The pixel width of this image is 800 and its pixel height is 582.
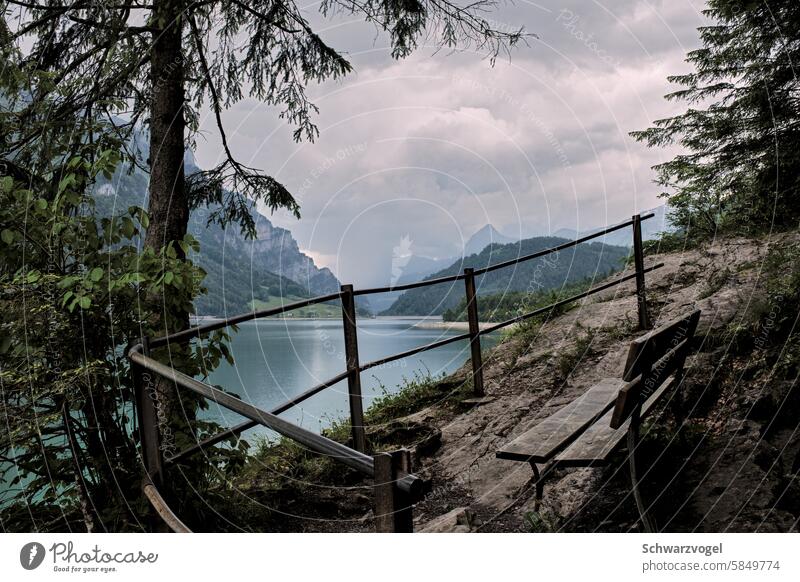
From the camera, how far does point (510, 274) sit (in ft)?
16.6

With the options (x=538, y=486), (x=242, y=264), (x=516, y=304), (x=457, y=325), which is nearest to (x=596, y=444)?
(x=538, y=486)

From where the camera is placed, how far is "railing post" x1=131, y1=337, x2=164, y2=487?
242cm

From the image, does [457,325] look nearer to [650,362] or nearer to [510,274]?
[510,274]

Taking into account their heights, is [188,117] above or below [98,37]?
below

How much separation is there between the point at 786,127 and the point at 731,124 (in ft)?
1.39

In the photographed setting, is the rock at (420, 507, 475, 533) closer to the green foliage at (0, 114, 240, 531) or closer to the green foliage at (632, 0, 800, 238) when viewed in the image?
the green foliage at (0, 114, 240, 531)

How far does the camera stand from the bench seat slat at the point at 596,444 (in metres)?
2.46

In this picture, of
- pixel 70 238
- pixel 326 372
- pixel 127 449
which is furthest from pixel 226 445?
pixel 70 238

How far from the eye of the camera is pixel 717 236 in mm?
6234

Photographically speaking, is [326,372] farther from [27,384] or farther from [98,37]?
[98,37]

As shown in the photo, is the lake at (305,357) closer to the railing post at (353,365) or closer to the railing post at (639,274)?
the railing post at (353,365)

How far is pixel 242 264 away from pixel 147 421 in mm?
2618
